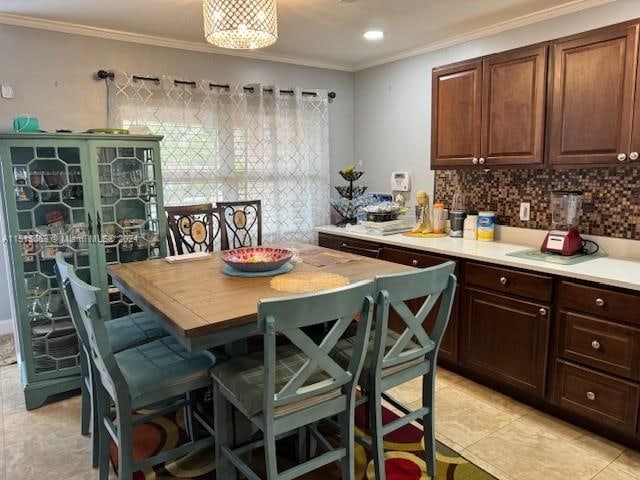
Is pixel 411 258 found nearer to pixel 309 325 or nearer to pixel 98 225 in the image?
pixel 309 325

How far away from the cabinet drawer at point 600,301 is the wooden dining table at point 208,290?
82 centimetres

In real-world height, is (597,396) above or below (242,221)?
below

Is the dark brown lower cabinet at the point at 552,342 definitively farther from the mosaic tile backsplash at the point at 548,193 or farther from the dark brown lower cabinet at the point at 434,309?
the mosaic tile backsplash at the point at 548,193

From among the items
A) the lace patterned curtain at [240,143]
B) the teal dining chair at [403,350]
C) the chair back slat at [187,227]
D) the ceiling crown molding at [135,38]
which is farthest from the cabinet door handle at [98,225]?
the teal dining chair at [403,350]

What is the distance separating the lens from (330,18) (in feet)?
9.65

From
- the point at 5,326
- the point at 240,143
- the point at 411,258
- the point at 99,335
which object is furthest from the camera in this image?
the point at 240,143

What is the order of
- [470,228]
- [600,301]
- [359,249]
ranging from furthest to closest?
[359,249], [470,228], [600,301]

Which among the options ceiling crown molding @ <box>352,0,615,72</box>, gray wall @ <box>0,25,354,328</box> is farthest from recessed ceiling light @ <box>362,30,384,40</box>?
gray wall @ <box>0,25,354,328</box>

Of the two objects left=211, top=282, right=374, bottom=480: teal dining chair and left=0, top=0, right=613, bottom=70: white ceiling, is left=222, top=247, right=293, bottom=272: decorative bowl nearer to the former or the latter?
left=211, top=282, right=374, bottom=480: teal dining chair

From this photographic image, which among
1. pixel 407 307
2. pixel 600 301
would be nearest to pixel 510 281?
pixel 600 301

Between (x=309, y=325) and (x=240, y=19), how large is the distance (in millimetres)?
1497

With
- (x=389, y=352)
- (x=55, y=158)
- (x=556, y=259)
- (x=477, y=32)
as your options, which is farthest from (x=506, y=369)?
(x=55, y=158)

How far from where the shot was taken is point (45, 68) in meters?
3.07

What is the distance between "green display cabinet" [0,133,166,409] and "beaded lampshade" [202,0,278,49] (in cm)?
98
